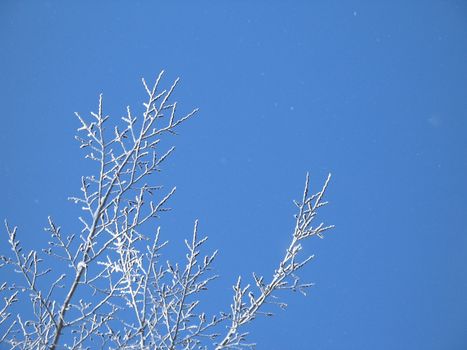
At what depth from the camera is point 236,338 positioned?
404 centimetres

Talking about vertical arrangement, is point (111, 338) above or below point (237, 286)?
below

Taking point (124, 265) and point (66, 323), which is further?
point (124, 265)

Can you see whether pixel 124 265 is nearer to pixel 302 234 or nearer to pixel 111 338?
pixel 111 338

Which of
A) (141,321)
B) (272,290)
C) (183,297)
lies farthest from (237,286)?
(141,321)

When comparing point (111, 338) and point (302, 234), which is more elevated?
point (302, 234)

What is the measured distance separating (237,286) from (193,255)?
0.62m

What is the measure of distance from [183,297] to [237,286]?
689mm

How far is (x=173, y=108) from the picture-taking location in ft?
12.9

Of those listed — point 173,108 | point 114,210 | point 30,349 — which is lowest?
point 30,349

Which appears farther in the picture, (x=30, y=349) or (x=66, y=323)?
(x=30, y=349)

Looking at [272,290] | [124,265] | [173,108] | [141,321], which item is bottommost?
[141,321]

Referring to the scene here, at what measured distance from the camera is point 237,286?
4.07m

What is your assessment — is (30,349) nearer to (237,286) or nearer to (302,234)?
(237,286)

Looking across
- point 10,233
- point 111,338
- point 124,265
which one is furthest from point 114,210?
point 111,338
